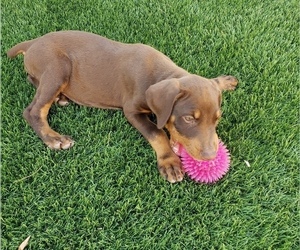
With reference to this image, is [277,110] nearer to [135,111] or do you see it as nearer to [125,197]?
[135,111]

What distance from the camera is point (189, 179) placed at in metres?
3.79

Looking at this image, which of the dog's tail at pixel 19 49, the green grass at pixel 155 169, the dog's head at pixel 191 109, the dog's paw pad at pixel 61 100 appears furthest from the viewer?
the dog's tail at pixel 19 49

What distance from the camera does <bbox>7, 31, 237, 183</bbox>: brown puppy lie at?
3.42 meters

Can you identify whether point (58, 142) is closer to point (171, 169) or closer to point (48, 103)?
point (48, 103)

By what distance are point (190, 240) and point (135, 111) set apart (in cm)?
133

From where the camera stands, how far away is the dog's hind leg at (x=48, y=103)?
403 centimetres

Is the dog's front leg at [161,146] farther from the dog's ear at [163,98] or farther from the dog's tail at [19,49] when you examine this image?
the dog's tail at [19,49]

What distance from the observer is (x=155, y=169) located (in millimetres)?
3859

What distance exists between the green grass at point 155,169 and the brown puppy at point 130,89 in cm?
15

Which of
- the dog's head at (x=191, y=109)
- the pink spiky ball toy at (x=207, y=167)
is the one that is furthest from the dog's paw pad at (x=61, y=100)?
the pink spiky ball toy at (x=207, y=167)

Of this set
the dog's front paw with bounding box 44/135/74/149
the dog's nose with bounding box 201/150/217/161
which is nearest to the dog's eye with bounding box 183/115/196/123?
the dog's nose with bounding box 201/150/217/161

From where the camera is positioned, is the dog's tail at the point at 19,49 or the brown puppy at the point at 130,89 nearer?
the brown puppy at the point at 130,89

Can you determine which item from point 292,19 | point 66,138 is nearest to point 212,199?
point 66,138

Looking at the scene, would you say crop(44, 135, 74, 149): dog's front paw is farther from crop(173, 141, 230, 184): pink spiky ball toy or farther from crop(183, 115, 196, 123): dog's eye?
crop(183, 115, 196, 123): dog's eye
